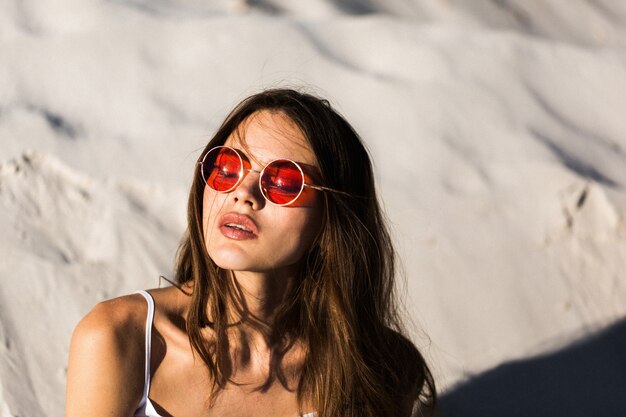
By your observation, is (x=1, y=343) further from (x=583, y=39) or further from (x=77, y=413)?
(x=583, y=39)

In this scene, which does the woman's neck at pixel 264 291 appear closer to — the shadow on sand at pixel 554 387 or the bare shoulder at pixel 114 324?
the bare shoulder at pixel 114 324

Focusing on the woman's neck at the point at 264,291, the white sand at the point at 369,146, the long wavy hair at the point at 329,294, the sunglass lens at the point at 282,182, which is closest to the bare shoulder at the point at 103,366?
the long wavy hair at the point at 329,294

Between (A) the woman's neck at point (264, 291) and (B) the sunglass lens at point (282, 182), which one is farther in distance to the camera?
(A) the woman's neck at point (264, 291)

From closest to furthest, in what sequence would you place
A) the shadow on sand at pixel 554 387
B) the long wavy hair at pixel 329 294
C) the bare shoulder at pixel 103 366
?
the bare shoulder at pixel 103 366 → the long wavy hair at pixel 329 294 → the shadow on sand at pixel 554 387

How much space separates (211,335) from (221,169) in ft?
1.31

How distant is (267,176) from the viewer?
6.07ft

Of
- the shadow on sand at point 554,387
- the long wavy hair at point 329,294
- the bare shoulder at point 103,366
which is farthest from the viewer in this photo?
the shadow on sand at point 554,387

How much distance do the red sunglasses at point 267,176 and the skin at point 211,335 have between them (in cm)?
2

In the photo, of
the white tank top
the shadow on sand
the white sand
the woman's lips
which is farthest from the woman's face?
the shadow on sand

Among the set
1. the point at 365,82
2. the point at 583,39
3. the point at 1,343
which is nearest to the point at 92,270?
the point at 1,343

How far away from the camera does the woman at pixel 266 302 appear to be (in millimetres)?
1851

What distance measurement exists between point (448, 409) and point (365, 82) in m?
1.49

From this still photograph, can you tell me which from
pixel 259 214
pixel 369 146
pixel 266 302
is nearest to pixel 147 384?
pixel 266 302

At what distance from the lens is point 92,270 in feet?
9.35
